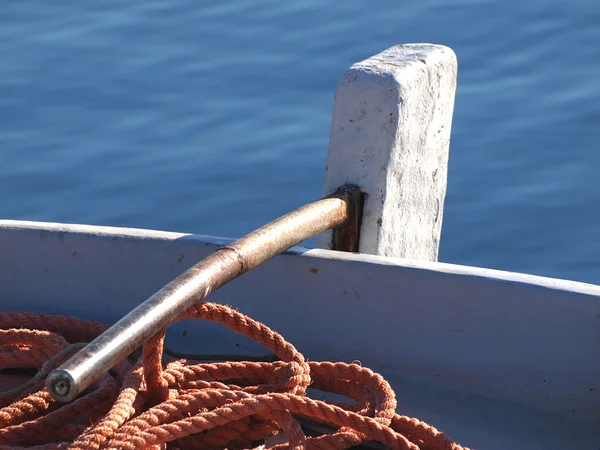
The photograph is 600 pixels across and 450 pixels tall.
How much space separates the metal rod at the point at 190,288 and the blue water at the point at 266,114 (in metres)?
2.58

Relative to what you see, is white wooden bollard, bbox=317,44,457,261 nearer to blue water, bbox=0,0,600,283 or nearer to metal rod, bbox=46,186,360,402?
metal rod, bbox=46,186,360,402

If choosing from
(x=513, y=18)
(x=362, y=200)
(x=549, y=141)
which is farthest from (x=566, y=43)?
(x=362, y=200)

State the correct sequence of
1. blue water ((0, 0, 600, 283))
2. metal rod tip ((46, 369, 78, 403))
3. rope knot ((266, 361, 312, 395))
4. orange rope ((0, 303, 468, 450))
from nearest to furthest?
1. metal rod tip ((46, 369, 78, 403))
2. orange rope ((0, 303, 468, 450))
3. rope knot ((266, 361, 312, 395))
4. blue water ((0, 0, 600, 283))

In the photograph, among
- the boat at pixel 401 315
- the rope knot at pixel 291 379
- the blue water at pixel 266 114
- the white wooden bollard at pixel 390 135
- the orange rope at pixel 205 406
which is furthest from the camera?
the blue water at pixel 266 114

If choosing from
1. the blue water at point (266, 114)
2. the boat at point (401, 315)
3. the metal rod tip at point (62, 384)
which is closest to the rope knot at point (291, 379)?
the boat at point (401, 315)

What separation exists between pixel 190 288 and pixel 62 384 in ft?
1.44

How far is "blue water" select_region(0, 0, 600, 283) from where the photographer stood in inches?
213

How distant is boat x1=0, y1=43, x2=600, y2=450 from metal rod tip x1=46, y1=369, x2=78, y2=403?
952mm

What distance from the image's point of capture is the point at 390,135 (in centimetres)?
274

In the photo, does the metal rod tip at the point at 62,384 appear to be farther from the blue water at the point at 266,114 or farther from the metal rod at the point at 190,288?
the blue water at the point at 266,114

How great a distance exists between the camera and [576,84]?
247 inches

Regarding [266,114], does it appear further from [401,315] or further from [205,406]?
[205,406]

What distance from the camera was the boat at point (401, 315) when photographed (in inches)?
94.0

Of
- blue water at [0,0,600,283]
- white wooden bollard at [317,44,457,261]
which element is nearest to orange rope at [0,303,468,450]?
white wooden bollard at [317,44,457,261]
